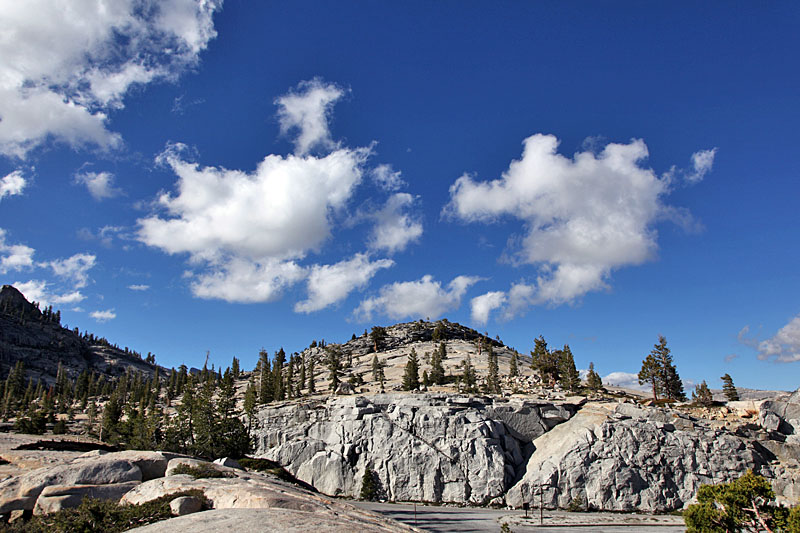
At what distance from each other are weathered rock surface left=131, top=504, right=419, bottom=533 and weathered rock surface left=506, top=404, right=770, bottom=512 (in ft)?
150

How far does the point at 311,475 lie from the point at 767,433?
61.5m

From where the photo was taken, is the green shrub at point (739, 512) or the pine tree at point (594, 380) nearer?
the green shrub at point (739, 512)

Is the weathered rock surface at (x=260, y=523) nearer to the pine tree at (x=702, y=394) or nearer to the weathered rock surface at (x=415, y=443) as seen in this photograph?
the weathered rock surface at (x=415, y=443)

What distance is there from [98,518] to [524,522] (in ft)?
120

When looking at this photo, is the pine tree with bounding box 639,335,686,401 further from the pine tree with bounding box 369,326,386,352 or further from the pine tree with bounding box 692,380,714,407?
the pine tree with bounding box 369,326,386,352

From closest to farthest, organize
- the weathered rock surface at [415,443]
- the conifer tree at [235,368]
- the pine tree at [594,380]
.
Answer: the weathered rock surface at [415,443], the pine tree at [594,380], the conifer tree at [235,368]

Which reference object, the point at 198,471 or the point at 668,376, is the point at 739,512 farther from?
the point at 668,376

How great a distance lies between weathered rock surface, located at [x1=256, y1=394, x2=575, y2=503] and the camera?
56281 mm

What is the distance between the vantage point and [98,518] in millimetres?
15602

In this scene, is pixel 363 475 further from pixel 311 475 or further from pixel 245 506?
pixel 245 506

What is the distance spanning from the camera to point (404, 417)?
2436 inches

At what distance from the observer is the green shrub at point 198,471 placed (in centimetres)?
2230

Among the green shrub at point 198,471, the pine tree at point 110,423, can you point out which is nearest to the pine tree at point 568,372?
the green shrub at point 198,471

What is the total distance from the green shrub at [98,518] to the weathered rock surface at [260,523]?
1.10 metres
